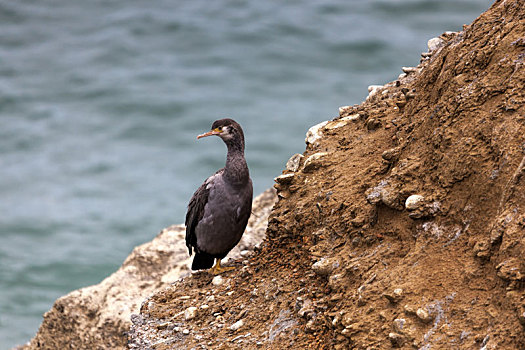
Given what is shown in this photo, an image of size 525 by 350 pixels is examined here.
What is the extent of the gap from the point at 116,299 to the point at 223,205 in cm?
268

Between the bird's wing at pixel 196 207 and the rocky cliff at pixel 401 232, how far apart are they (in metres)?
0.91

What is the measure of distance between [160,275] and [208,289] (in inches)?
115

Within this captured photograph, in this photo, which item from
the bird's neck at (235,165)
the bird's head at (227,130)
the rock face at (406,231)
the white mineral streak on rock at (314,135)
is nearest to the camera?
the rock face at (406,231)

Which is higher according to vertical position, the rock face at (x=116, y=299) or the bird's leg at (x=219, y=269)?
the rock face at (x=116, y=299)

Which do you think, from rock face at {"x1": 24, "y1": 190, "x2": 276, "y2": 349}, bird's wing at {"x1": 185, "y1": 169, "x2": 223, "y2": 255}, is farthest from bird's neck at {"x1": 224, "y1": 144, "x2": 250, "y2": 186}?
rock face at {"x1": 24, "y1": 190, "x2": 276, "y2": 349}

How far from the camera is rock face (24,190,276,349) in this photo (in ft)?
25.9

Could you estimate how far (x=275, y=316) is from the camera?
468cm

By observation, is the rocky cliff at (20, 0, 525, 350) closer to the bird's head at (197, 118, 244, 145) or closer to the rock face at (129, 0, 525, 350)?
the rock face at (129, 0, 525, 350)

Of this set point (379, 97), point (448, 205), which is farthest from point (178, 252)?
point (448, 205)

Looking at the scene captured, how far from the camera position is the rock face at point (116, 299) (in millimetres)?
7902

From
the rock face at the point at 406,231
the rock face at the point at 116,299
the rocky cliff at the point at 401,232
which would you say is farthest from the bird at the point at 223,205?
the rock face at the point at 116,299

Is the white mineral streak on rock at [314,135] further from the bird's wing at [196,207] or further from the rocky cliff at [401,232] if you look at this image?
the bird's wing at [196,207]

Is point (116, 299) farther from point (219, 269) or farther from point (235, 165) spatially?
point (235, 165)

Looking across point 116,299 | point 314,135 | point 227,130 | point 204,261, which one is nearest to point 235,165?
point 227,130
